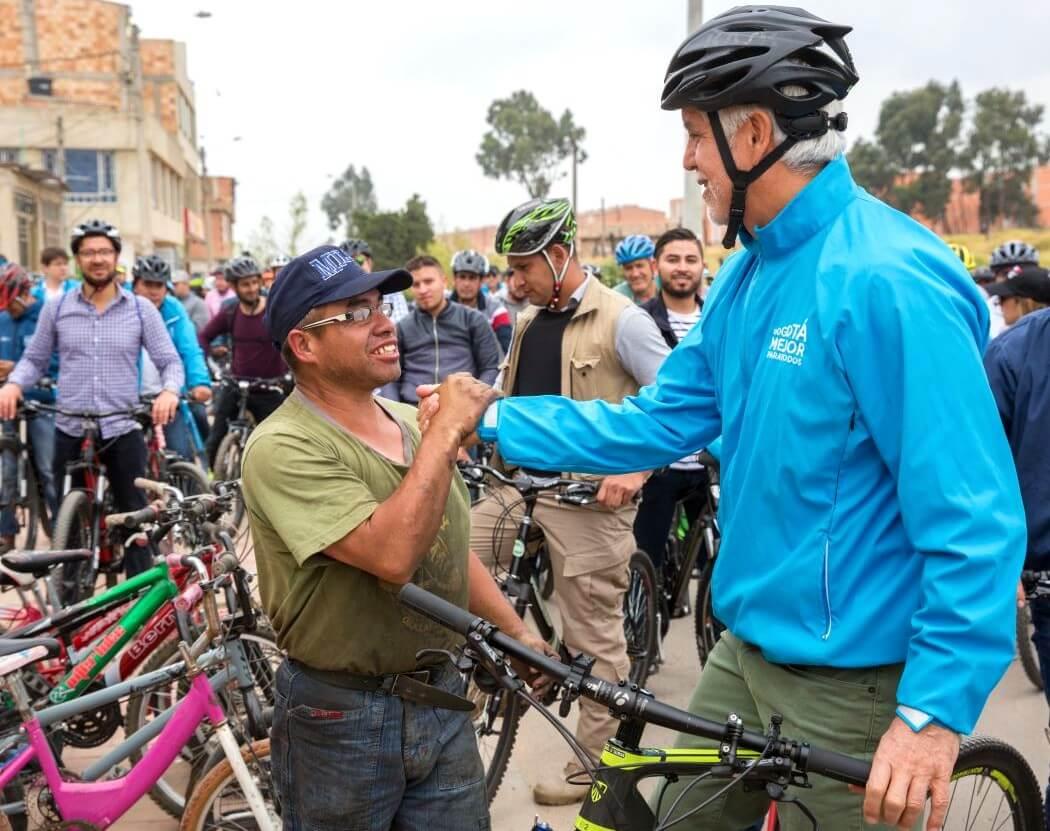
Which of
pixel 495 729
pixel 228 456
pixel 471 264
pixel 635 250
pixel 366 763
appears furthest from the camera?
pixel 471 264

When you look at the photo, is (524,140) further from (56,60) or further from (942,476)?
(942,476)

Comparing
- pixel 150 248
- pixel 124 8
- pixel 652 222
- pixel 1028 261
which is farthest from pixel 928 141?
pixel 1028 261

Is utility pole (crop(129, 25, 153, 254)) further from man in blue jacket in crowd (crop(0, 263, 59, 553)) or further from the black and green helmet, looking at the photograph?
the black and green helmet

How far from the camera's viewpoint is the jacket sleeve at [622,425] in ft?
8.72

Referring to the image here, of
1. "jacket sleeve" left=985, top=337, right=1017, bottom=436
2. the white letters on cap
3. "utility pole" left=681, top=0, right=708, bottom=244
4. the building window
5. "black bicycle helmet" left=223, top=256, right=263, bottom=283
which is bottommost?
"jacket sleeve" left=985, top=337, right=1017, bottom=436

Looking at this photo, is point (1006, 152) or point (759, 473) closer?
point (759, 473)

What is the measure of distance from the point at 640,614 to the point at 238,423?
5.65 m

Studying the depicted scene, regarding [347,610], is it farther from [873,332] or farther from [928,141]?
[928,141]

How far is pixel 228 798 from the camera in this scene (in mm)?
3736

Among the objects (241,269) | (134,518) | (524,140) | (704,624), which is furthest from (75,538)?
(524,140)

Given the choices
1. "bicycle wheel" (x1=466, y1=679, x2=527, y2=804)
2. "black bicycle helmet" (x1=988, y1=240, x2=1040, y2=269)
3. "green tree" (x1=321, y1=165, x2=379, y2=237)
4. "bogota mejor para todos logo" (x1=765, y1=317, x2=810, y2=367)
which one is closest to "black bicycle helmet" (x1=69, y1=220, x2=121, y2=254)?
"bicycle wheel" (x1=466, y1=679, x2=527, y2=804)

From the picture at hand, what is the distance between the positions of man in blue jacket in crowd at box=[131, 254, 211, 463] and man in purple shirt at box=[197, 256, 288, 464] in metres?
0.52

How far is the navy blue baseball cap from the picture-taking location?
267cm

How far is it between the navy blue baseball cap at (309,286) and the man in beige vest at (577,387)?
7.04 feet
